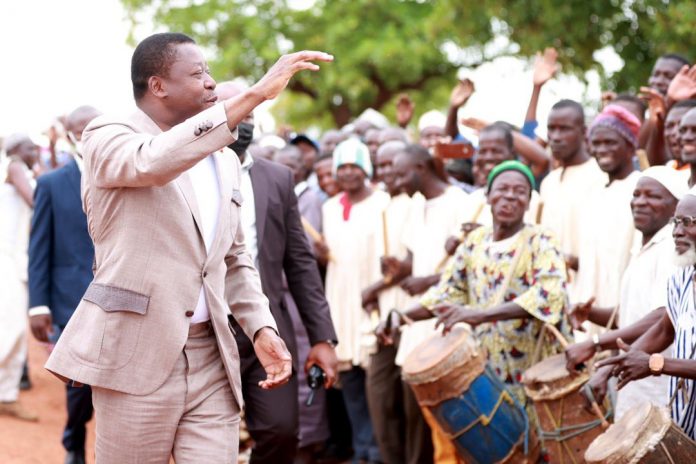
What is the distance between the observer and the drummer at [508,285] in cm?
696

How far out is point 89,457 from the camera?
33.2 feet

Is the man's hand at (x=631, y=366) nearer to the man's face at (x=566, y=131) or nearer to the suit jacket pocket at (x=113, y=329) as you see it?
the suit jacket pocket at (x=113, y=329)

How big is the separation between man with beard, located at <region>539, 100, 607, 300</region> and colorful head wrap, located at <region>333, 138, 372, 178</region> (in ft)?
6.07

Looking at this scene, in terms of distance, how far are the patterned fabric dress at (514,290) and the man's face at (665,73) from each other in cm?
260

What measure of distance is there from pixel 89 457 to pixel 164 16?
23.3 m

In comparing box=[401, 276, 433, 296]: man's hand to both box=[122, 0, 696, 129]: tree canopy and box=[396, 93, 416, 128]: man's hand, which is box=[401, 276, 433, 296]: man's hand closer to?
box=[396, 93, 416, 128]: man's hand

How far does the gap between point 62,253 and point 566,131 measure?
3.71 m

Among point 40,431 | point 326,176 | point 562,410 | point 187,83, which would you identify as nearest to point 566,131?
point 562,410

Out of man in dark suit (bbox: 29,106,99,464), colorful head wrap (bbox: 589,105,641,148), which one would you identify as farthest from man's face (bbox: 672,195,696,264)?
man in dark suit (bbox: 29,106,99,464)

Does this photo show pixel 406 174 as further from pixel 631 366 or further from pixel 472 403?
pixel 631 366

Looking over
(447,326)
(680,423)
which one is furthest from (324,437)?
(680,423)

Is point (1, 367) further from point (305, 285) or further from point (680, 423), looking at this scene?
point (680, 423)

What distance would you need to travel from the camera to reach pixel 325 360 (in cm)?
641

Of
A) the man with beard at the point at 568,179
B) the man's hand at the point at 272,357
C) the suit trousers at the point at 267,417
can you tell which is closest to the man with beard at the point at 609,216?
the man with beard at the point at 568,179
